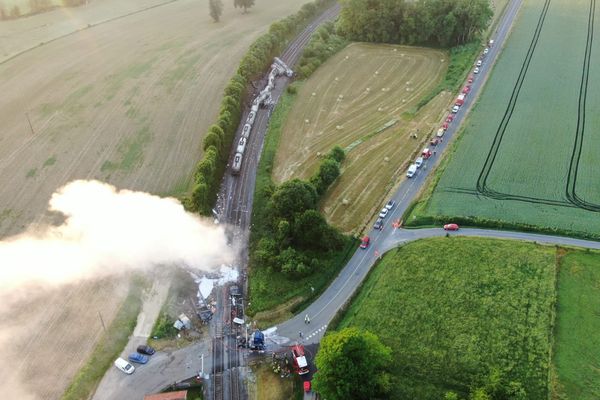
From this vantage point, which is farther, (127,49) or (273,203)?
(127,49)

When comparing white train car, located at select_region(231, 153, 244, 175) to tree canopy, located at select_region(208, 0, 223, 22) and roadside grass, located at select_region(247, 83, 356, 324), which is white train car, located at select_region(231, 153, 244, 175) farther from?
tree canopy, located at select_region(208, 0, 223, 22)

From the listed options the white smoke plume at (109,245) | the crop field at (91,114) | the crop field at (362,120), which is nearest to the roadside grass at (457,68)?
the crop field at (362,120)

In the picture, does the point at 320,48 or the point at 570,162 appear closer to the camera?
the point at 570,162

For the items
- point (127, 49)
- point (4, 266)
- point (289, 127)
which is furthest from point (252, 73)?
point (4, 266)

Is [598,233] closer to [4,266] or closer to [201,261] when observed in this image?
[201,261]

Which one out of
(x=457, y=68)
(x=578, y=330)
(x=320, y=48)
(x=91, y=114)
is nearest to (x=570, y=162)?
(x=578, y=330)

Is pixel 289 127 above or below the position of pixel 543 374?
above

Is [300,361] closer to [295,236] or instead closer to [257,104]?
[295,236]
